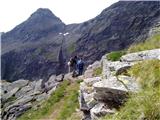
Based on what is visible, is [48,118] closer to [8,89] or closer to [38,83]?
[38,83]

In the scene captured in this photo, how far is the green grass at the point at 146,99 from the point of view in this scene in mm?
11383

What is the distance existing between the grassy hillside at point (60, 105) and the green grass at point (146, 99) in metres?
14.2

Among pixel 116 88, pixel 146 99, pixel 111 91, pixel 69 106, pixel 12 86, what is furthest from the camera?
pixel 12 86

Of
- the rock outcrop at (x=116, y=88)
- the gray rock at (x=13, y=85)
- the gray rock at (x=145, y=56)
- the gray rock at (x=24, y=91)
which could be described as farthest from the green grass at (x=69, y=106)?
the gray rock at (x=13, y=85)

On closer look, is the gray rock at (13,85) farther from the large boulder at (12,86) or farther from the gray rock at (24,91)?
the gray rock at (24,91)

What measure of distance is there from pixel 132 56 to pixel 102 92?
3.36 metres

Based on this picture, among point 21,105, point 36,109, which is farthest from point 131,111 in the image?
point 21,105

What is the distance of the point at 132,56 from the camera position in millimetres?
18156

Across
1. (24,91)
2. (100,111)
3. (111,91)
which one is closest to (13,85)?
(24,91)

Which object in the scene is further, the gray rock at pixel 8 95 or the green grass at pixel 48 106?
the gray rock at pixel 8 95

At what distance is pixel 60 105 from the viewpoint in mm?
32469

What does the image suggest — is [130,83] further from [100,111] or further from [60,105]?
[60,105]

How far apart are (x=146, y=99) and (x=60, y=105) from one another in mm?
21206

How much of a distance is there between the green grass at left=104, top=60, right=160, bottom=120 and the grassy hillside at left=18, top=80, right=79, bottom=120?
14240mm
